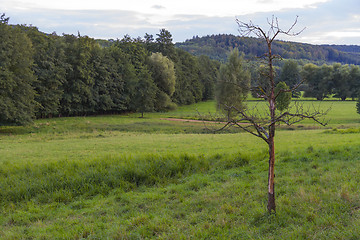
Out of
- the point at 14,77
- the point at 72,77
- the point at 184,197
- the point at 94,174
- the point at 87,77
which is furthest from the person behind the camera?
the point at 87,77

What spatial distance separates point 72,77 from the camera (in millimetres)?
54062

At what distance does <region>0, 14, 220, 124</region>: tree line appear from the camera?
35.1m

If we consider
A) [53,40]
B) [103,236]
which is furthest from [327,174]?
[53,40]

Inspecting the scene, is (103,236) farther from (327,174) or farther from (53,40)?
(53,40)

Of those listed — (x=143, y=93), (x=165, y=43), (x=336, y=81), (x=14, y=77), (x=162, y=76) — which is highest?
(x=165, y=43)

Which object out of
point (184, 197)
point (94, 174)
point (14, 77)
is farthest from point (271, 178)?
point (14, 77)

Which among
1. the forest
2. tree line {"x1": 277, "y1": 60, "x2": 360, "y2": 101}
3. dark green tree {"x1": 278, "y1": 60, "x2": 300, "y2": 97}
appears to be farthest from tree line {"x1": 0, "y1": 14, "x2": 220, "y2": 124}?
tree line {"x1": 277, "y1": 60, "x2": 360, "y2": 101}

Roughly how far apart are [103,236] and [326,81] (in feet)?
306

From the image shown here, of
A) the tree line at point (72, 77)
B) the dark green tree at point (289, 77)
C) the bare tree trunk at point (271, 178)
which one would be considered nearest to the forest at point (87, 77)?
the tree line at point (72, 77)

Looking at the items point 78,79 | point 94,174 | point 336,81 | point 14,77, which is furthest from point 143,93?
point 336,81

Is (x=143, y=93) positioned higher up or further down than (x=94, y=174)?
higher up

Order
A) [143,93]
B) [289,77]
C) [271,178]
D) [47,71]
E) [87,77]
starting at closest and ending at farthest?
[271,178], [289,77], [47,71], [87,77], [143,93]

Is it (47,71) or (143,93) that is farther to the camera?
(143,93)

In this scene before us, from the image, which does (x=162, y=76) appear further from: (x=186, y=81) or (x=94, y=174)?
(x=94, y=174)
